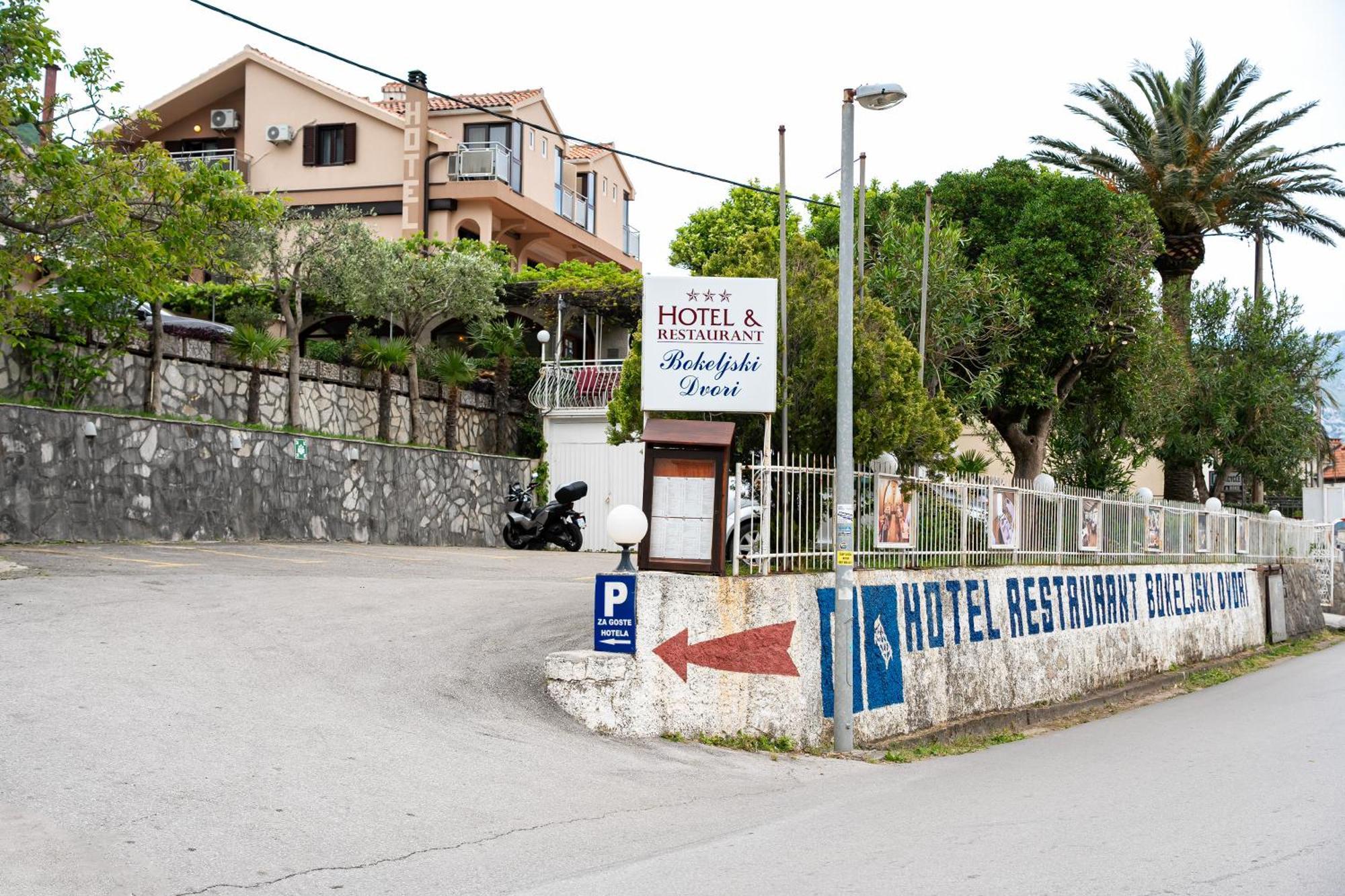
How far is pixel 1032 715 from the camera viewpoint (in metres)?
14.8

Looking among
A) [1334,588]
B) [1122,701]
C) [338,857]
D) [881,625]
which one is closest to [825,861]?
[338,857]

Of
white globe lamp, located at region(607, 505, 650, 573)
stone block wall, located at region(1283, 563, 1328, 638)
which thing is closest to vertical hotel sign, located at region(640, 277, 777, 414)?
white globe lamp, located at region(607, 505, 650, 573)

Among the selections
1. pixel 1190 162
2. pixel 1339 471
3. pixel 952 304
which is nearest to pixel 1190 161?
pixel 1190 162

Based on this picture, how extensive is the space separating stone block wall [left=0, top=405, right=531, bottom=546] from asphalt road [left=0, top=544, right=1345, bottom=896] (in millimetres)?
5022

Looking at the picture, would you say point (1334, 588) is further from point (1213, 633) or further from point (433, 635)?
point (433, 635)

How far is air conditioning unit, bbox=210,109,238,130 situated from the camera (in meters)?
38.2

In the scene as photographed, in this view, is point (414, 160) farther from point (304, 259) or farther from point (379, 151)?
point (304, 259)

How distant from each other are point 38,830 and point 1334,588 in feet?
120

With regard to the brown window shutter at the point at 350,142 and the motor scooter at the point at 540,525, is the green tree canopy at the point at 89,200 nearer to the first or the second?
the motor scooter at the point at 540,525

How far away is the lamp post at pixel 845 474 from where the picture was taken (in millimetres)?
11125

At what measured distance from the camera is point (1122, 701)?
56.8 ft

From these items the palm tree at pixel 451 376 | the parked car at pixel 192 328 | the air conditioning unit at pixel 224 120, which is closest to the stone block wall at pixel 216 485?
the palm tree at pixel 451 376

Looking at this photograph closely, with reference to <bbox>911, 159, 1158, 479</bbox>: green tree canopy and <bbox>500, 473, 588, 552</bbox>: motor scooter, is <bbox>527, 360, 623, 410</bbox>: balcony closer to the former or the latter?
<bbox>500, 473, 588, 552</bbox>: motor scooter

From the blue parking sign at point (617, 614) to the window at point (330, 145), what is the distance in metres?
29.9
